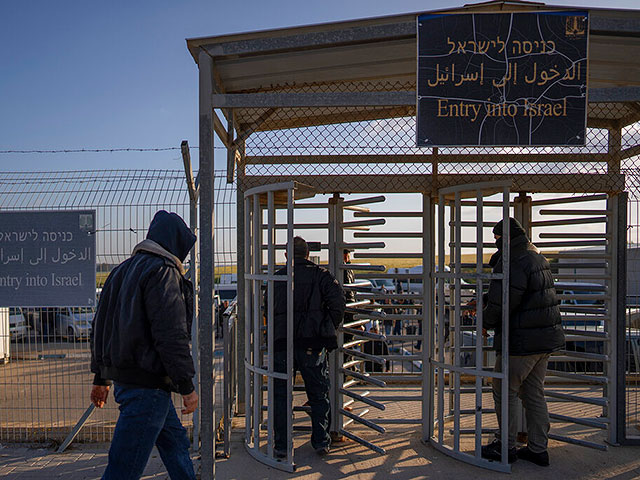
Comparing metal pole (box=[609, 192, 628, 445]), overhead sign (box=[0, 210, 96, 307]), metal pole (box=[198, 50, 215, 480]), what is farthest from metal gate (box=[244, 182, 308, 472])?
metal pole (box=[609, 192, 628, 445])

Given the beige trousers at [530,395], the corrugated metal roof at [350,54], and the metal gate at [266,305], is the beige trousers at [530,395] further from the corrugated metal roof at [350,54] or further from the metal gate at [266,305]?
the corrugated metal roof at [350,54]

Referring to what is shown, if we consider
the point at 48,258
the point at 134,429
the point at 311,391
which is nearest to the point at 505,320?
the point at 311,391

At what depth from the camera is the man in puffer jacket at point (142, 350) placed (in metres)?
3.04

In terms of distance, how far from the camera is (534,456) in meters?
4.59

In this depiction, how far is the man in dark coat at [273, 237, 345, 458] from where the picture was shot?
4578 mm

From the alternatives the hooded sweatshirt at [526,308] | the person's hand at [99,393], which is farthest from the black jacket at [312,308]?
the person's hand at [99,393]

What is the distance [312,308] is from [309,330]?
0.19 m

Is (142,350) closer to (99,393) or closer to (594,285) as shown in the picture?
(99,393)

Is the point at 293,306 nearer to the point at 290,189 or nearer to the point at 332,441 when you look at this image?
the point at 290,189

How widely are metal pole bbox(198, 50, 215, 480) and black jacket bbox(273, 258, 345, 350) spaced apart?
27.0 inches

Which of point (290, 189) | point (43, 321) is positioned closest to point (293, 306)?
point (290, 189)

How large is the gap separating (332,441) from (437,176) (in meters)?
2.73

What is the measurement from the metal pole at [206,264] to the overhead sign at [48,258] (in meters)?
1.93

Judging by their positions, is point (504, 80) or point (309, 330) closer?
point (504, 80)
